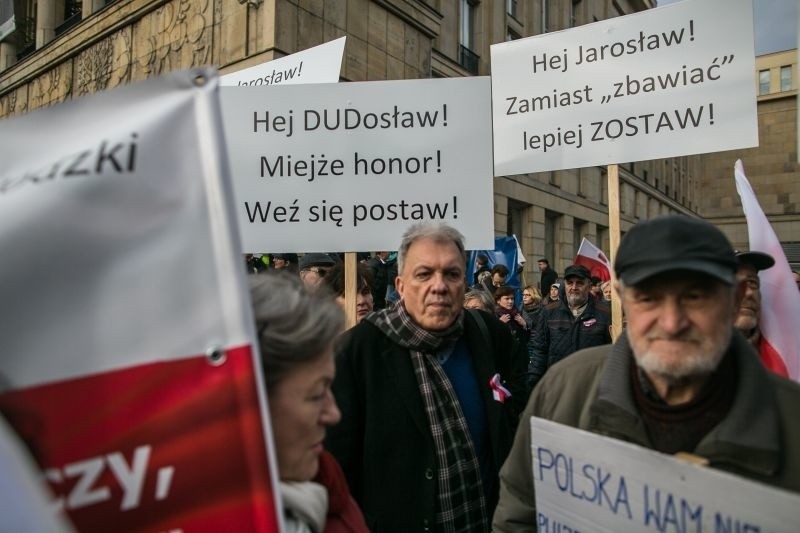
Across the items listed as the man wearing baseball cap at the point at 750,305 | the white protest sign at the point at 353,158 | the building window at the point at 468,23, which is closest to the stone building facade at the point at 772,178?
the building window at the point at 468,23

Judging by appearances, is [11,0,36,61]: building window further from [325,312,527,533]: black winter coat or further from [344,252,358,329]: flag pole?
[325,312,527,533]: black winter coat

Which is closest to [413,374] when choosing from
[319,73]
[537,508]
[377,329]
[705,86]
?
[377,329]

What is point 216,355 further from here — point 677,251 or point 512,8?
point 512,8

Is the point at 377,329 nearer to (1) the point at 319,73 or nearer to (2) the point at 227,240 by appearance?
(2) the point at 227,240

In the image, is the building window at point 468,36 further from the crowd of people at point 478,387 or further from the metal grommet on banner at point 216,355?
the metal grommet on banner at point 216,355

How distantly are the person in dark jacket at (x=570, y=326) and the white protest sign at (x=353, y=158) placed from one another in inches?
99.9

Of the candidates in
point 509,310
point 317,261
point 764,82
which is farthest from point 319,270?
point 764,82

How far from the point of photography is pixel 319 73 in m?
3.93

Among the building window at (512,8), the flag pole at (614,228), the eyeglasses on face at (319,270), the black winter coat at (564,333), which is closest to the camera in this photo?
the flag pole at (614,228)

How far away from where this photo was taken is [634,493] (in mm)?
1220

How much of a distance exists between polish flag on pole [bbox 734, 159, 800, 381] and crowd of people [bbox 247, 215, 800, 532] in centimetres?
4

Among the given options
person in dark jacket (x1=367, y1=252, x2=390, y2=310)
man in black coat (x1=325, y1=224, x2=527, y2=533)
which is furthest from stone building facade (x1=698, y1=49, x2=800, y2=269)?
man in black coat (x1=325, y1=224, x2=527, y2=533)

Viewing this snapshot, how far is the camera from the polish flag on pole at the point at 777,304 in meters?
2.27

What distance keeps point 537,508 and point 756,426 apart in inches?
21.7
